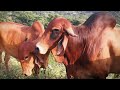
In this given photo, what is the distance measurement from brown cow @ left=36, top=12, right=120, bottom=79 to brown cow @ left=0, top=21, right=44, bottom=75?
0.14 metres

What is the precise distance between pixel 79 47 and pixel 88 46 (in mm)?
100

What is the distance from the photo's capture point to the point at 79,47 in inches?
175

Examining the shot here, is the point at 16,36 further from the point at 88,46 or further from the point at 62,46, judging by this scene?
the point at 88,46

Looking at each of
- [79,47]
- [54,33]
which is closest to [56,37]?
[54,33]

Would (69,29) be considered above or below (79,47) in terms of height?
above

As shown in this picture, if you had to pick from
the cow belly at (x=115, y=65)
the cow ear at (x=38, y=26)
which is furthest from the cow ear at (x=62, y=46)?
the cow belly at (x=115, y=65)

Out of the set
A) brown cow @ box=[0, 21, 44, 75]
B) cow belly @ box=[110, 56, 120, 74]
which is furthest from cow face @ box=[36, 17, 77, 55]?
cow belly @ box=[110, 56, 120, 74]

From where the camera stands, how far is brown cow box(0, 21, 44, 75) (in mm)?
4496

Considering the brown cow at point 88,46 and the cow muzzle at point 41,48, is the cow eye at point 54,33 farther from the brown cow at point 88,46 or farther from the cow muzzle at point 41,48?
the cow muzzle at point 41,48

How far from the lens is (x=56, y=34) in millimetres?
4410
